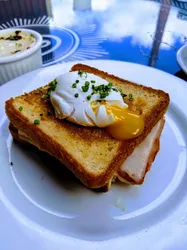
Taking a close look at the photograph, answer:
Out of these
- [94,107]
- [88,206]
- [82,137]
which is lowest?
[88,206]

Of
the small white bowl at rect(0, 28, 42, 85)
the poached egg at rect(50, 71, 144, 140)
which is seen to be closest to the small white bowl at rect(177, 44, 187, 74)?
the poached egg at rect(50, 71, 144, 140)

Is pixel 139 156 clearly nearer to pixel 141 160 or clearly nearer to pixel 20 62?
pixel 141 160

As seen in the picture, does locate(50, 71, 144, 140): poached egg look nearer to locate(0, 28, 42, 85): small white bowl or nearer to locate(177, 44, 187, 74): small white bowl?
locate(0, 28, 42, 85): small white bowl

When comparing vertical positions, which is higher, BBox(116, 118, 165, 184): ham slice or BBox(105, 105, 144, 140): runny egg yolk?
BBox(105, 105, 144, 140): runny egg yolk

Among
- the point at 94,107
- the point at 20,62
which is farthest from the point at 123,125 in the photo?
the point at 20,62

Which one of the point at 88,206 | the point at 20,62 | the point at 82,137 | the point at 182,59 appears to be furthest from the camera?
the point at 182,59

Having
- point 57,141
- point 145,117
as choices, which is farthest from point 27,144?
point 145,117

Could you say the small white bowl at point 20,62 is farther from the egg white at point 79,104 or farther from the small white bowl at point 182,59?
the small white bowl at point 182,59
